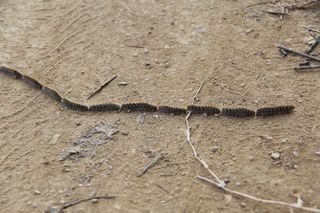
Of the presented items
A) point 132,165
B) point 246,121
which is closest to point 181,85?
point 246,121

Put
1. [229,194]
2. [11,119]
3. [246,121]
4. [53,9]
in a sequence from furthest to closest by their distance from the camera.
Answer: [53,9] → [11,119] → [246,121] → [229,194]

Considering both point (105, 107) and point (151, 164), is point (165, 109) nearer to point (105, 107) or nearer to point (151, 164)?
point (105, 107)

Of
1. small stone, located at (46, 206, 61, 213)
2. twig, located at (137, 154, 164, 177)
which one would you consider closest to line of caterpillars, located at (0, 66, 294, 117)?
twig, located at (137, 154, 164, 177)

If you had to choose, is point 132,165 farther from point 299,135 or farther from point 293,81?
point 293,81

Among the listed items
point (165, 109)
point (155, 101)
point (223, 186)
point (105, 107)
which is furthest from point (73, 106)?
point (223, 186)

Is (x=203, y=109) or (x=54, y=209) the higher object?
(x=203, y=109)

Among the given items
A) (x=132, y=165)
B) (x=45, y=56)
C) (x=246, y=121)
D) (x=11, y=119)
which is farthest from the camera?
(x=45, y=56)
